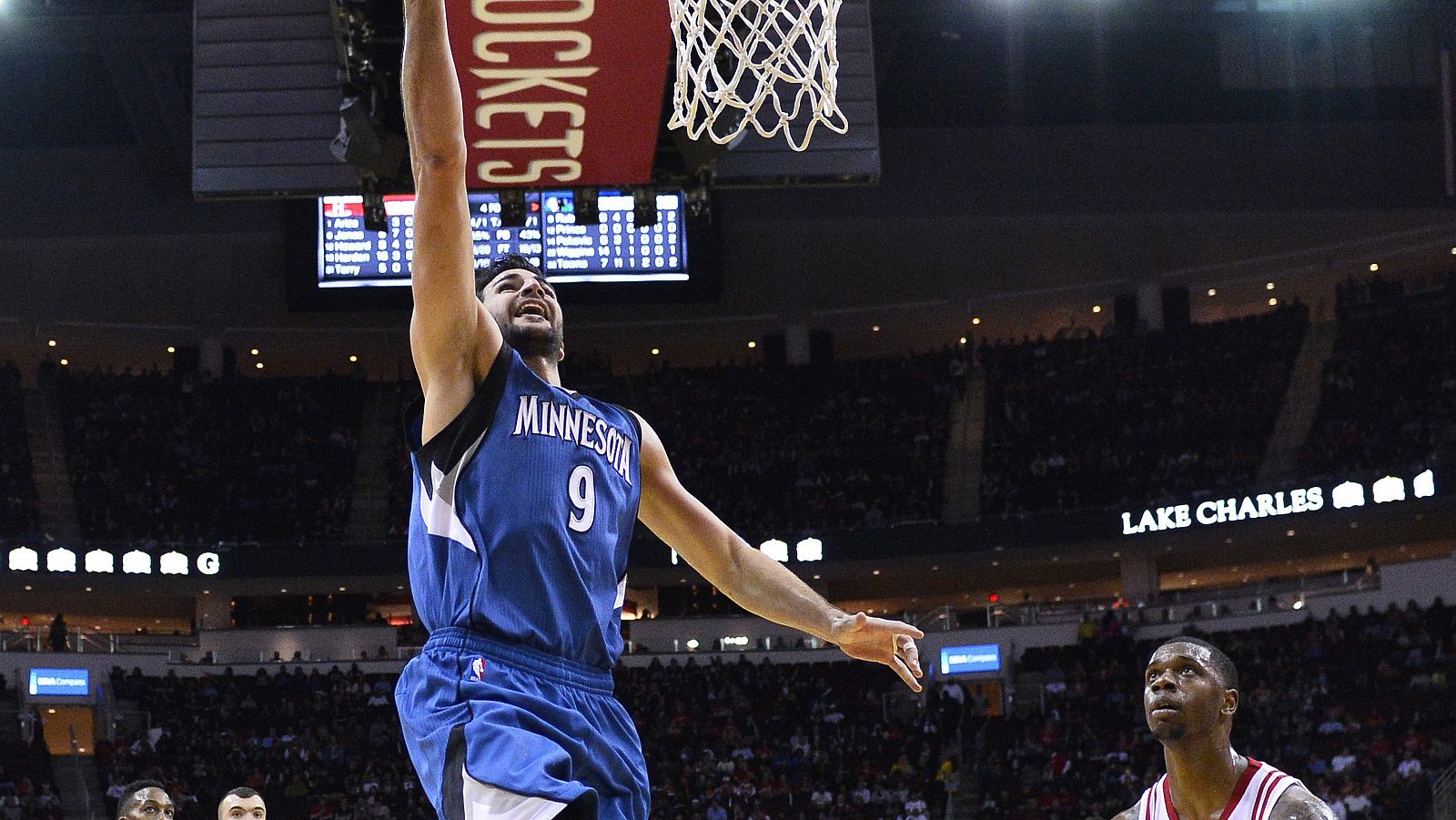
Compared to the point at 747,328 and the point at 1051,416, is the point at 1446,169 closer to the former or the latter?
the point at 1051,416

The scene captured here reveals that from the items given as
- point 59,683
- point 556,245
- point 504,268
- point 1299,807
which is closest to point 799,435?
point 556,245

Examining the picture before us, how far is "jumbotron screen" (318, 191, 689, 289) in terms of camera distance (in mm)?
22359

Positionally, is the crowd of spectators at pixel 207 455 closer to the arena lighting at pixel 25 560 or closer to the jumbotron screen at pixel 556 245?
the arena lighting at pixel 25 560

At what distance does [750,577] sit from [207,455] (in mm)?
30697

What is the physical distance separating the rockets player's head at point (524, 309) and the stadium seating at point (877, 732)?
1925 centimetres

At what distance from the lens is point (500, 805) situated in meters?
2.90

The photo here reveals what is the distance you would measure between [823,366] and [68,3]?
16.0 m

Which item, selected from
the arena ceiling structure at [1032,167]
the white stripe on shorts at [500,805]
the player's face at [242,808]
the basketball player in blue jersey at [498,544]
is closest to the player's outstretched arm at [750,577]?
the basketball player in blue jersey at [498,544]

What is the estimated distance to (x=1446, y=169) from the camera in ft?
92.9

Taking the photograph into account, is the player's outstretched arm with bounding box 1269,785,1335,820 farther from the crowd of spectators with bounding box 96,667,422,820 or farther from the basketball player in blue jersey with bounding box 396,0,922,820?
the crowd of spectators with bounding box 96,667,422,820

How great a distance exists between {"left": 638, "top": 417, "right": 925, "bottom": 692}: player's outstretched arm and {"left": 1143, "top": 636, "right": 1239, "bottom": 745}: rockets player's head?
3.70 feet

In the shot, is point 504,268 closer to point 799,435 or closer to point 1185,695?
point 1185,695

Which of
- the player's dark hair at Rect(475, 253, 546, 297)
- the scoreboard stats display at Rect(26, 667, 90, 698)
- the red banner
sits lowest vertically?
the scoreboard stats display at Rect(26, 667, 90, 698)

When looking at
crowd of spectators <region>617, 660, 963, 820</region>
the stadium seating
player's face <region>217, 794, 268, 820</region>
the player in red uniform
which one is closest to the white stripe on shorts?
the player in red uniform
